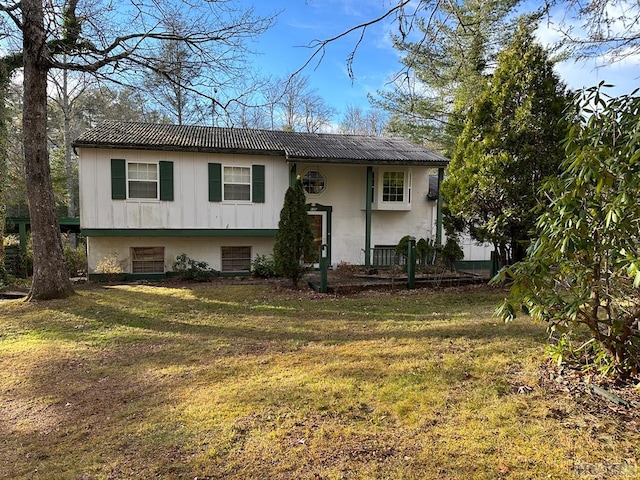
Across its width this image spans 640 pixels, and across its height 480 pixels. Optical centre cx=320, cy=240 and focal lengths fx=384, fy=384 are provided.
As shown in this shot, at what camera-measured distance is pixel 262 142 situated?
12.8 m

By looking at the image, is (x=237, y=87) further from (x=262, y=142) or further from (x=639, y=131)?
(x=639, y=131)

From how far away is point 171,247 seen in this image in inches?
478

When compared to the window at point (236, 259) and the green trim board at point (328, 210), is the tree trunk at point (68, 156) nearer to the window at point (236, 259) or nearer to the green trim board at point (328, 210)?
the window at point (236, 259)

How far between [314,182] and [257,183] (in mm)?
2056

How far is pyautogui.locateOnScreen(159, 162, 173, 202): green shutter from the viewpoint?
11.3 meters

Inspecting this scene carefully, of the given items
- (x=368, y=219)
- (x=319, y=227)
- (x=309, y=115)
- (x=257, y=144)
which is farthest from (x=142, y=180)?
(x=309, y=115)

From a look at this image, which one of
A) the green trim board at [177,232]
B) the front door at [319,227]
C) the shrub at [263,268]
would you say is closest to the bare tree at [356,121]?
the front door at [319,227]

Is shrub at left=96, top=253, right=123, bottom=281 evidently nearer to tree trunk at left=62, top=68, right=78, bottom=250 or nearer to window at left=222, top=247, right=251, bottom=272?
window at left=222, top=247, right=251, bottom=272

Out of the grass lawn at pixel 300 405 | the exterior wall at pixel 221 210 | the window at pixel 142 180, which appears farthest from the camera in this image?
the window at pixel 142 180

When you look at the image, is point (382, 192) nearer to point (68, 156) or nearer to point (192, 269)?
point (192, 269)

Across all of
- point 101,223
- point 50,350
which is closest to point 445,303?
point 50,350

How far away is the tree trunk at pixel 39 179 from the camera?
287 inches

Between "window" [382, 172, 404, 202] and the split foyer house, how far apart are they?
0.11ft

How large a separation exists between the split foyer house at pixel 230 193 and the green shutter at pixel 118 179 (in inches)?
1.1
